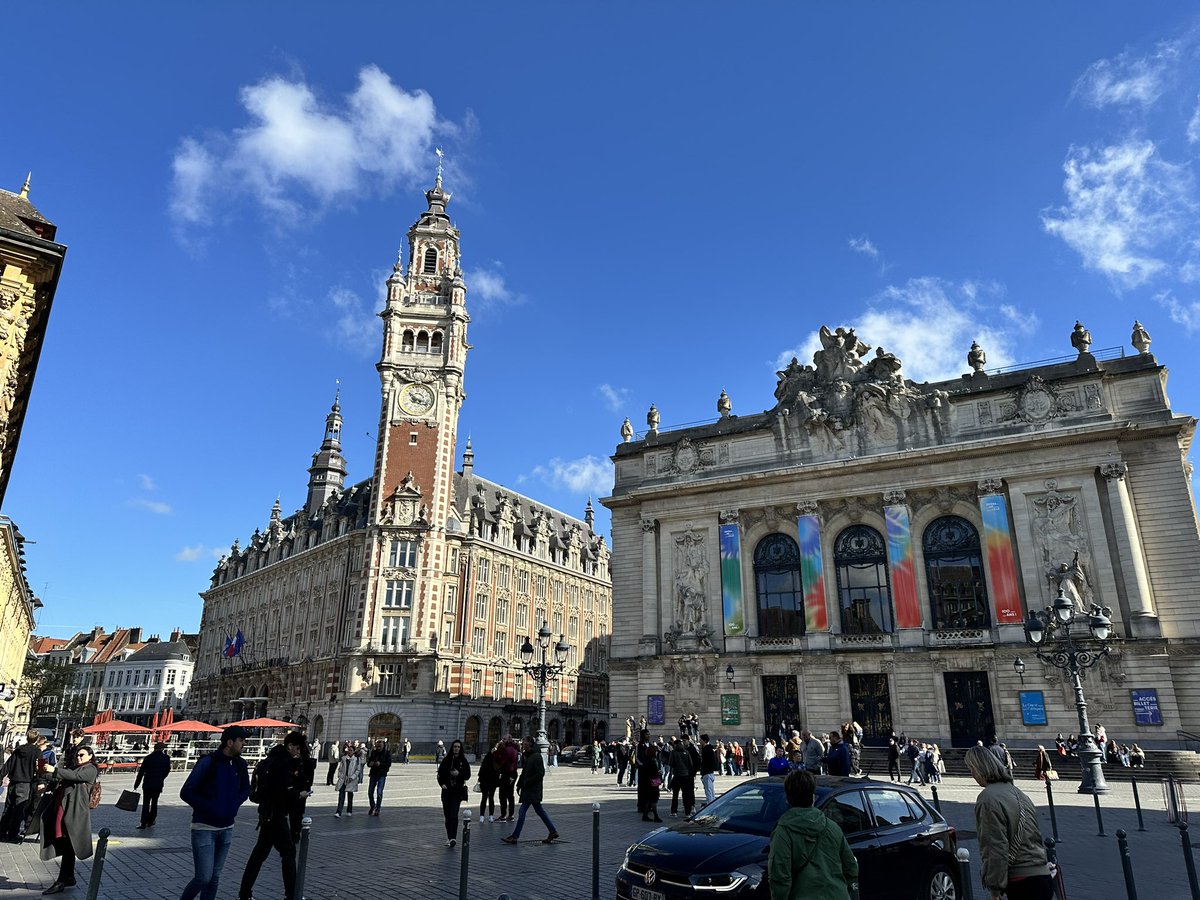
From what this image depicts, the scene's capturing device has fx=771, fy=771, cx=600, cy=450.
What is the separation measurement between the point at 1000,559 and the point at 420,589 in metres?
40.9

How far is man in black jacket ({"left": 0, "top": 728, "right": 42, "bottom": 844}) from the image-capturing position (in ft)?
46.7

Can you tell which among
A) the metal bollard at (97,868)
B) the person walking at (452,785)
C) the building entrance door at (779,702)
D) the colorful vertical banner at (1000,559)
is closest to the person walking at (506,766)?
the person walking at (452,785)

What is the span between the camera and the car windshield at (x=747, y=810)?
8.73 metres

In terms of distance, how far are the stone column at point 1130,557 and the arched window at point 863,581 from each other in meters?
10.4

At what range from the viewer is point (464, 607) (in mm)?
63625

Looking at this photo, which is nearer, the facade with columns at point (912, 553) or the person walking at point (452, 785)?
the person walking at point (452, 785)

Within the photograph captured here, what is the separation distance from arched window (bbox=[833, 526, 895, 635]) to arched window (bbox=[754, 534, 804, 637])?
7.45 feet

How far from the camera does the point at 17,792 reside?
14.3 meters

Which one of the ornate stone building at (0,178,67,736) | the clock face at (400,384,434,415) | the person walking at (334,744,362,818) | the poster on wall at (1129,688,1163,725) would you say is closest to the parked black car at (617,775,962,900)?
the person walking at (334,744,362,818)

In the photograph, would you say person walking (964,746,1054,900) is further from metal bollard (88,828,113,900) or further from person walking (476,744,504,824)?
person walking (476,744,504,824)

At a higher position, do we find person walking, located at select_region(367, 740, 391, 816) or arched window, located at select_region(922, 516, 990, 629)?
arched window, located at select_region(922, 516, 990, 629)

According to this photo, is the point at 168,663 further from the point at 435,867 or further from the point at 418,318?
the point at 435,867

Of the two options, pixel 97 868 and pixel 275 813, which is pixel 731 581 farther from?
pixel 97 868

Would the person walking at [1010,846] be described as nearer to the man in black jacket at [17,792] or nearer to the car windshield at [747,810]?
the car windshield at [747,810]
